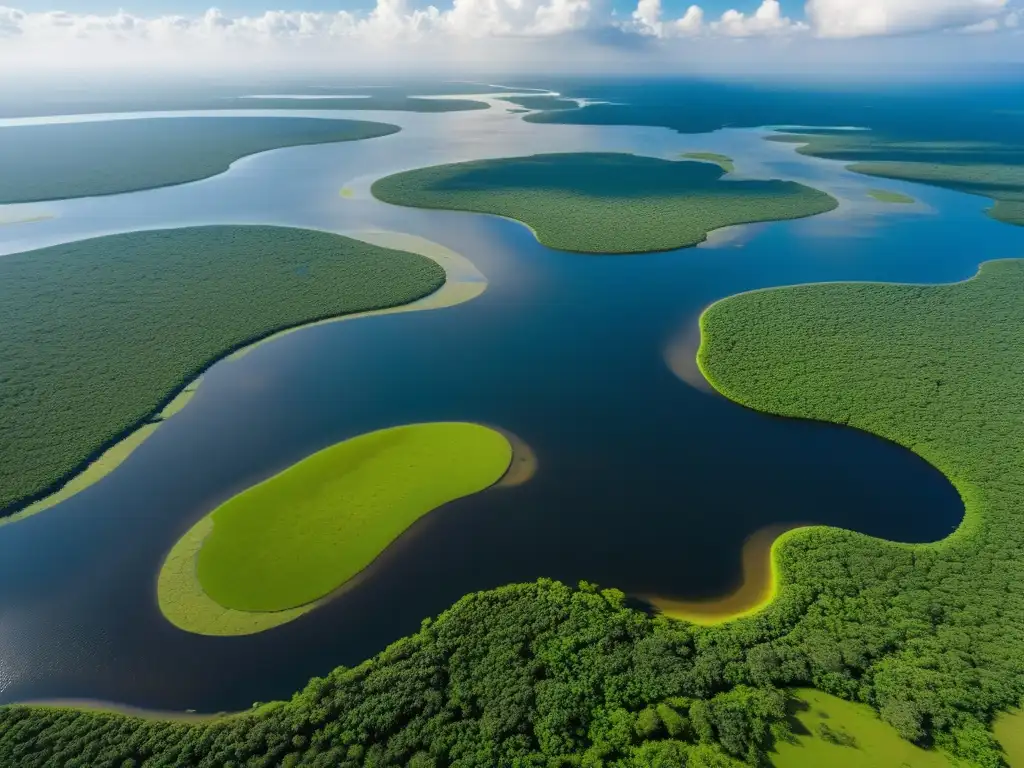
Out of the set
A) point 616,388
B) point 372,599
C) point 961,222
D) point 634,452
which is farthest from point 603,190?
point 372,599

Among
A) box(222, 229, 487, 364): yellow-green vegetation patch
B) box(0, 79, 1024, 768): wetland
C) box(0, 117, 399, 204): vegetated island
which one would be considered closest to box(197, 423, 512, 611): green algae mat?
box(0, 79, 1024, 768): wetland

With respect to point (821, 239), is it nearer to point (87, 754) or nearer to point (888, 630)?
point (888, 630)

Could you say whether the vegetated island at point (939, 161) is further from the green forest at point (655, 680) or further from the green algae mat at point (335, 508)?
the green algae mat at point (335, 508)

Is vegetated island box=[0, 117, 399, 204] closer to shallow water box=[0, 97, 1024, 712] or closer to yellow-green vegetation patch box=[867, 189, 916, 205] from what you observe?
shallow water box=[0, 97, 1024, 712]

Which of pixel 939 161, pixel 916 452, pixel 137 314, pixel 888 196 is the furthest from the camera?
pixel 939 161

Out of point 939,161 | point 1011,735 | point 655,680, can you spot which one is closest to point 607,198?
point 655,680

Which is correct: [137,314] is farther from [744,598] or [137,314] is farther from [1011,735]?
[1011,735]
